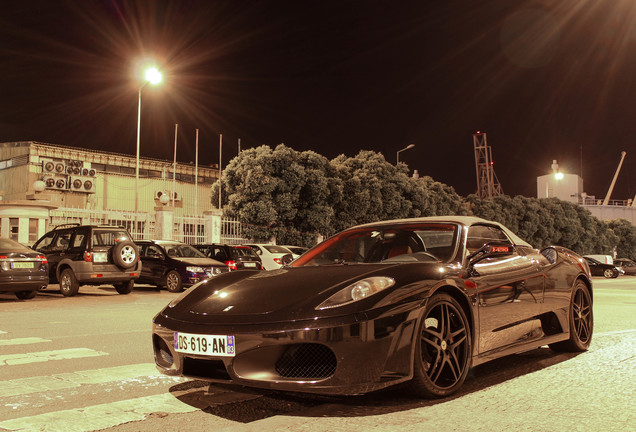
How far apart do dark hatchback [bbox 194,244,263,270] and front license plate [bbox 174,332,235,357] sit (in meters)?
15.0

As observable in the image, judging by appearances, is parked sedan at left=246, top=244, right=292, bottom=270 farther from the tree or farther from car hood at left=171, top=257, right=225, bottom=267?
the tree

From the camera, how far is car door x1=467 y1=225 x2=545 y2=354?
4617 millimetres

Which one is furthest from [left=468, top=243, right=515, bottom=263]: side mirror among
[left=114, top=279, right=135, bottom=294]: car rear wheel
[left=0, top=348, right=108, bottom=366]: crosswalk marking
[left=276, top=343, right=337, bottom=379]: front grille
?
[left=114, top=279, right=135, bottom=294]: car rear wheel

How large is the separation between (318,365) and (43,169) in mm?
57056

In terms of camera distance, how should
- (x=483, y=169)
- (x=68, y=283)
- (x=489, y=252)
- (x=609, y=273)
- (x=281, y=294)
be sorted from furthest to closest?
(x=483, y=169) < (x=609, y=273) < (x=68, y=283) < (x=489, y=252) < (x=281, y=294)

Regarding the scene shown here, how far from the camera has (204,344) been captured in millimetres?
3777

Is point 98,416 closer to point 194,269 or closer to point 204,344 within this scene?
point 204,344

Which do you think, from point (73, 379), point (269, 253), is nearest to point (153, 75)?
point (269, 253)

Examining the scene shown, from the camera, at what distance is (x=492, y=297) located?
4707mm

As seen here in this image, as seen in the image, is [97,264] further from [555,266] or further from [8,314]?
[555,266]

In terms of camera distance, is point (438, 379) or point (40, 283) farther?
point (40, 283)

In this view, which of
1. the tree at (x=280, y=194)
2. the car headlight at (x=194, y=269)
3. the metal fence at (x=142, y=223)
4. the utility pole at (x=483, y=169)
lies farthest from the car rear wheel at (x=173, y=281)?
the utility pole at (x=483, y=169)

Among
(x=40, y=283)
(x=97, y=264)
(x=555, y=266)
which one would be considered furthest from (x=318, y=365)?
(x=97, y=264)

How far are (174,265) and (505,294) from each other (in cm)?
1373
